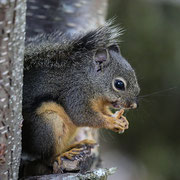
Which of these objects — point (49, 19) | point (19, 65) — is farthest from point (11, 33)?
point (49, 19)

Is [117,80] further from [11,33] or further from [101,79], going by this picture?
[11,33]

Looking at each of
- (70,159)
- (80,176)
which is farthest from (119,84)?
(80,176)

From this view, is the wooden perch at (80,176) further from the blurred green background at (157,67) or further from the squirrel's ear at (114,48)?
the blurred green background at (157,67)

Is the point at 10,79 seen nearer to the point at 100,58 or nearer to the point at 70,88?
the point at 70,88

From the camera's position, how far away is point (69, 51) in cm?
186

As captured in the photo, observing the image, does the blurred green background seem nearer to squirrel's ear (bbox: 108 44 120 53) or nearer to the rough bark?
squirrel's ear (bbox: 108 44 120 53)

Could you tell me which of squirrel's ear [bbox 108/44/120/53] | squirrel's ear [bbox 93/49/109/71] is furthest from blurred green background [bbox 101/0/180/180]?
squirrel's ear [bbox 93/49/109/71]

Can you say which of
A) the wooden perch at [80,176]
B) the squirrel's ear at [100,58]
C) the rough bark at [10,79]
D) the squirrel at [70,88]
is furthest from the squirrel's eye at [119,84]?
the rough bark at [10,79]

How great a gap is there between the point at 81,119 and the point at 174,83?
2496 mm

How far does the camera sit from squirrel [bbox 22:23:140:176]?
1.78 meters

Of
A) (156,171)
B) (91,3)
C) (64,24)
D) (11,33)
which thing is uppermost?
(91,3)

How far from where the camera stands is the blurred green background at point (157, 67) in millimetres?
4246

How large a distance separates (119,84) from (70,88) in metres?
0.26

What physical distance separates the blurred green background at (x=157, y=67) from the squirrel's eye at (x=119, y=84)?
7.28 feet
